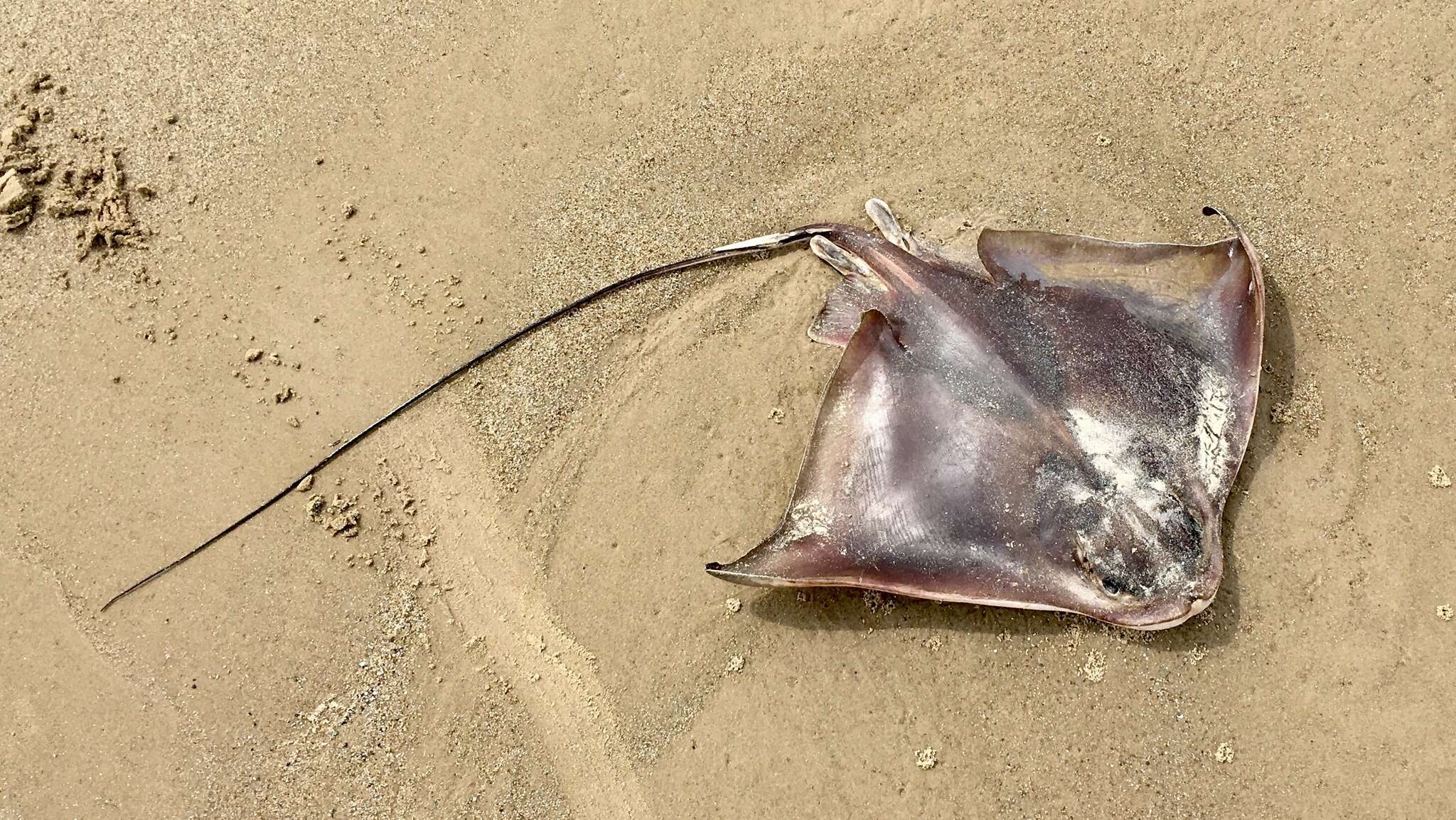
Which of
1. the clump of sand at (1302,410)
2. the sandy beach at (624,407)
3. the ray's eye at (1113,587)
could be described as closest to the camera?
the ray's eye at (1113,587)

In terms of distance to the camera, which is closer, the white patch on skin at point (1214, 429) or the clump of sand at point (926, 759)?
the white patch on skin at point (1214, 429)

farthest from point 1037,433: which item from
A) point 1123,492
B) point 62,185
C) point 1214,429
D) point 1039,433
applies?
point 62,185

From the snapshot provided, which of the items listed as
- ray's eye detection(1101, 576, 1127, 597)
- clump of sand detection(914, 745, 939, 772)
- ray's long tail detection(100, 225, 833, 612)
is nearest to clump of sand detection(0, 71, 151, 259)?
ray's long tail detection(100, 225, 833, 612)

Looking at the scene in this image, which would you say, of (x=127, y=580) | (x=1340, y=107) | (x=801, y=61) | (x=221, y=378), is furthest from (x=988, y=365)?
(x=127, y=580)

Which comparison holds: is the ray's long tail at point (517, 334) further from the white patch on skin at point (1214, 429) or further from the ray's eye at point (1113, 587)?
the ray's eye at point (1113, 587)

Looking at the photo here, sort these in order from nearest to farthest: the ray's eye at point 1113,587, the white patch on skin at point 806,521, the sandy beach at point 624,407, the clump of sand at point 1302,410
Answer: the ray's eye at point 1113,587
the white patch on skin at point 806,521
the sandy beach at point 624,407
the clump of sand at point 1302,410

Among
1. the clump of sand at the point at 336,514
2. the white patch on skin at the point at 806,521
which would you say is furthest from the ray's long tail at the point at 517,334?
the white patch on skin at the point at 806,521
